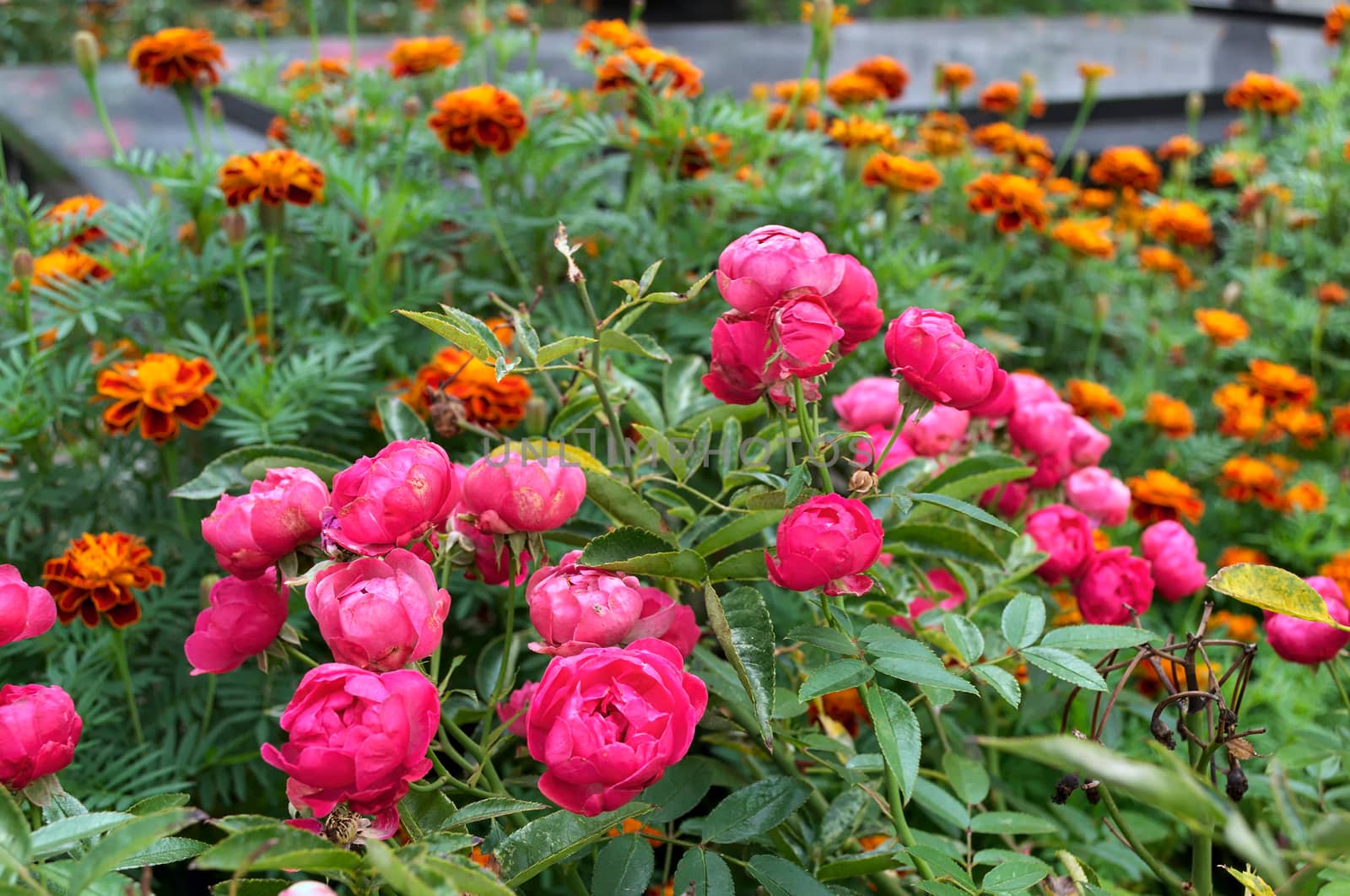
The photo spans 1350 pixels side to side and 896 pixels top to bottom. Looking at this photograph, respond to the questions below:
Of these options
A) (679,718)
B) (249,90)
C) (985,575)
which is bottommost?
(985,575)

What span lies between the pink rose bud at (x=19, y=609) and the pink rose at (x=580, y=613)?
26cm

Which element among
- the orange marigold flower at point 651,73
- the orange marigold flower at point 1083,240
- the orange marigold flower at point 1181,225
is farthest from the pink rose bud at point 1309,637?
the orange marigold flower at point 1181,225

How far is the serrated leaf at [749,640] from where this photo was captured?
0.53 metres

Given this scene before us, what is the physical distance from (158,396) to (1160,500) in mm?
998

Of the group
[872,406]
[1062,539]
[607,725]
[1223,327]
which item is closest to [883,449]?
[872,406]

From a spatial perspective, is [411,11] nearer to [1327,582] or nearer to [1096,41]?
[1096,41]

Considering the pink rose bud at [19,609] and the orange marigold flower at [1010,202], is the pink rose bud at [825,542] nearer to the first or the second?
the pink rose bud at [19,609]

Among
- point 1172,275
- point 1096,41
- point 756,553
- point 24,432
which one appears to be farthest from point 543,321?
point 1096,41

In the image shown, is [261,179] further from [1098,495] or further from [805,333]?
[1098,495]

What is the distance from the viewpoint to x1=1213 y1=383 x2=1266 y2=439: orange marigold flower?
5.01 ft

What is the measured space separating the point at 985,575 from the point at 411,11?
184 inches

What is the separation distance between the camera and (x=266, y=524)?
524 millimetres

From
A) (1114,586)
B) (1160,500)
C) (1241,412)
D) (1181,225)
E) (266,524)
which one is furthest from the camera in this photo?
(1181,225)

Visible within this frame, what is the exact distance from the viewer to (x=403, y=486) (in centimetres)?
48
